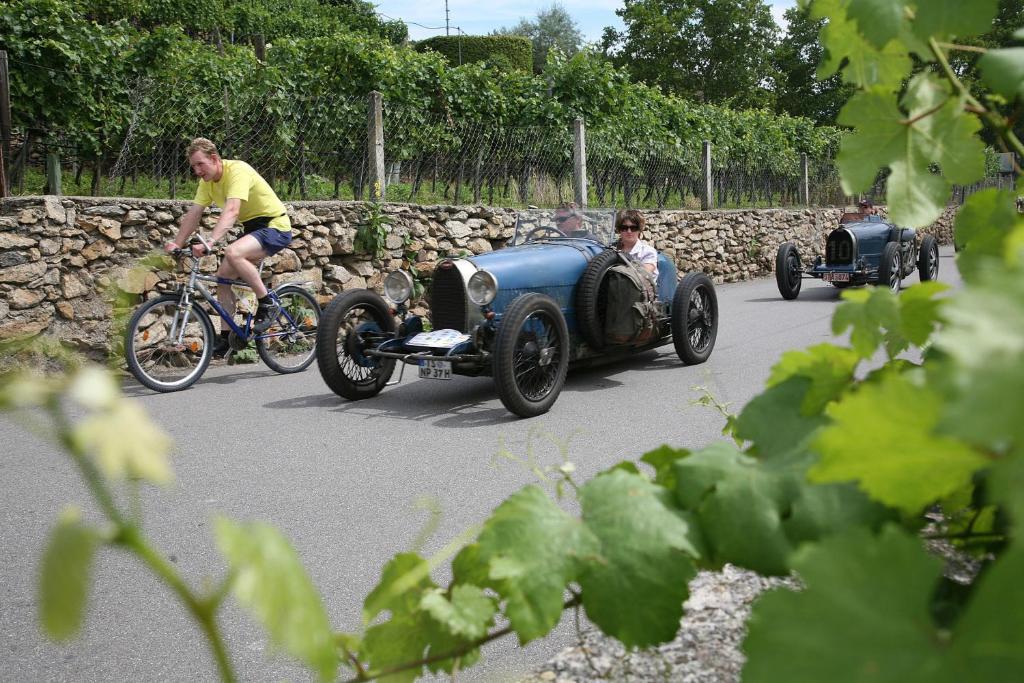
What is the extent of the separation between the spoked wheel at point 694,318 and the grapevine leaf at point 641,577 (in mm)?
6378

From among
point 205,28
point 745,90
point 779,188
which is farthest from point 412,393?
point 745,90

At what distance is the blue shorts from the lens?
731 centimetres

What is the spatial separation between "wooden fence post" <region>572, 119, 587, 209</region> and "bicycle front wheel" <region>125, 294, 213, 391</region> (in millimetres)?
7626

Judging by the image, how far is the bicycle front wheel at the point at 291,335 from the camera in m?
7.33

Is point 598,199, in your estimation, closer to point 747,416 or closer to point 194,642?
point 194,642

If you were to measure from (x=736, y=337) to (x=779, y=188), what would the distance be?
14.7 meters

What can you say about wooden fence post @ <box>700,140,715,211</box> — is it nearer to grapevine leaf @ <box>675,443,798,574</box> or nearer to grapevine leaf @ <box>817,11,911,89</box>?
grapevine leaf @ <box>817,11,911,89</box>

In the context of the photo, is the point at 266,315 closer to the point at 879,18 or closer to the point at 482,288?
the point at 482,288

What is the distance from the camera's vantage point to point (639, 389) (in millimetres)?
6391

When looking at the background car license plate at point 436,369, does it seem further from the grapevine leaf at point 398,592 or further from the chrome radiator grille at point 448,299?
the grapevine leaf at point 398,592

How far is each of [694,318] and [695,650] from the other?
5.45 m

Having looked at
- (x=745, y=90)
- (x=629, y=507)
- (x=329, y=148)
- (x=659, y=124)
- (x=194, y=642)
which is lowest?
(x=194, y=642)

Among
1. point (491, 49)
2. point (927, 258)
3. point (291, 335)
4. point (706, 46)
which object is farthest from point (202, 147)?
point (706, 46)

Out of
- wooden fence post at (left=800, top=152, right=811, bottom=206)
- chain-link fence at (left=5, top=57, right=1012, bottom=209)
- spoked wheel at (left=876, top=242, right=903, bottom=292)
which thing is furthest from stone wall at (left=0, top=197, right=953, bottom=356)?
wooden fence post at (left=800, top=152, right=811, bottom=206)
